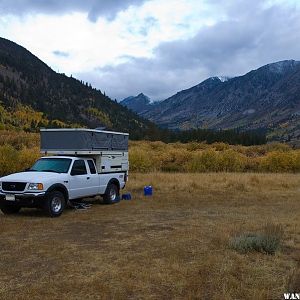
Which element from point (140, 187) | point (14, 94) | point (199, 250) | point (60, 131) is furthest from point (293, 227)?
point (14, 94)

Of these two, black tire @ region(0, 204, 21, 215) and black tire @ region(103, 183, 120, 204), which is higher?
black tire @ region(103, 183, 120, 204)

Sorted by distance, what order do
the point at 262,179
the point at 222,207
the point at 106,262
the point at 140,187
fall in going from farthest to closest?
the point at 262,179, the point at 140,187, the point at 222,207, the point at 106,262

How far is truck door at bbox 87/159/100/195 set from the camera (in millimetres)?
16062

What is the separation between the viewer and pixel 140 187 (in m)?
22.6

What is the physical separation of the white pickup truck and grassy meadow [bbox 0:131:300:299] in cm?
52

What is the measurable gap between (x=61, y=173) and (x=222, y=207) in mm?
5759

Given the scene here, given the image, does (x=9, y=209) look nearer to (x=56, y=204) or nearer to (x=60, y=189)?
(x=56, y=204)

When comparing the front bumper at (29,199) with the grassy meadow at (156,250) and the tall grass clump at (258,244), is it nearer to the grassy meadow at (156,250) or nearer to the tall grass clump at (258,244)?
the grassy meadow at (156,250)

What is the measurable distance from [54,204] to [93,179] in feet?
8.14

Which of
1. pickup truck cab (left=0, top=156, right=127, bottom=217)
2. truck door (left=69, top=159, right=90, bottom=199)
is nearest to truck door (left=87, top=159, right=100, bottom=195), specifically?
pickup truck cab (left=0, top=156, right=127, bottom=217)

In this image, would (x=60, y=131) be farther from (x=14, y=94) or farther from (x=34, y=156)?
(x=14, y=94)

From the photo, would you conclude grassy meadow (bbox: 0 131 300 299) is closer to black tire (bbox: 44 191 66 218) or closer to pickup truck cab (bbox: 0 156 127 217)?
black tire (bbox: 44 191 66 218)

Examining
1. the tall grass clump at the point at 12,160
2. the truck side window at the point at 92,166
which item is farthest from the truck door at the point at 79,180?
the tall grass clump at the point at 12,160

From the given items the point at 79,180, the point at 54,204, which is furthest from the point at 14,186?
the point at 79,180
